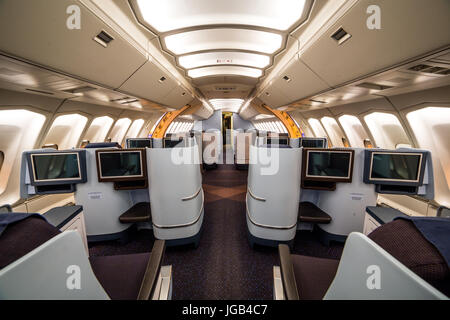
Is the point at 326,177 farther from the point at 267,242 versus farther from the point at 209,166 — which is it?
the point at 209,166

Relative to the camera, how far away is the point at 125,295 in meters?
1.12

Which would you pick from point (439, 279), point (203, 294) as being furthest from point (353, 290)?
point (203, 294)

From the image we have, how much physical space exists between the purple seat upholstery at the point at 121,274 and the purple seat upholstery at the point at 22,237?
0.55 m

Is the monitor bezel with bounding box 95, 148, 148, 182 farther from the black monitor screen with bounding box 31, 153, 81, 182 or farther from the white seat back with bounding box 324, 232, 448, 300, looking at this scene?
the white seat back with bounding box 324, 232, 448, 300

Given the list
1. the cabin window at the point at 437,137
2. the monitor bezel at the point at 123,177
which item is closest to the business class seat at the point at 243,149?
the cabin window at the point at 437,137

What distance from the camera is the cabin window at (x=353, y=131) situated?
570 centimetres

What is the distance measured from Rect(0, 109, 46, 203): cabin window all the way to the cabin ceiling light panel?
341 centimetres

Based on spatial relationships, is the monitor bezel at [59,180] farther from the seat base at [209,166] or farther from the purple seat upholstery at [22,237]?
the seat base at [209,166]

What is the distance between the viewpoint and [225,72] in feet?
14.3

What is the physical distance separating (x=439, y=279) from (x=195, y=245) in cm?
244

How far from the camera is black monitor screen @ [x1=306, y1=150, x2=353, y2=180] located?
233cm

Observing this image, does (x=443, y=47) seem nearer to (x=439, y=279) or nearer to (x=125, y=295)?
(x=439, y=279)

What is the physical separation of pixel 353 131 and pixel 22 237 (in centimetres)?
773
